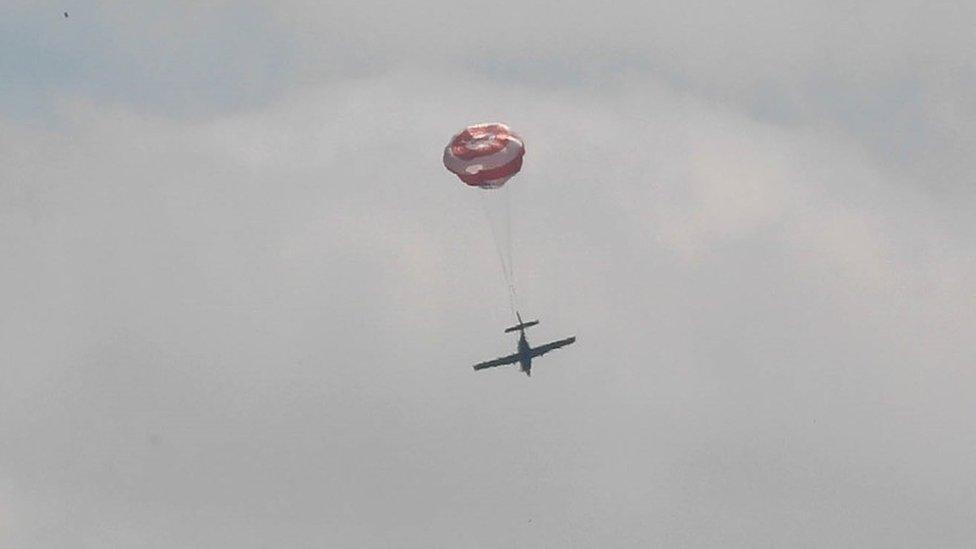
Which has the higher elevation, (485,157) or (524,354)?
(485,157)

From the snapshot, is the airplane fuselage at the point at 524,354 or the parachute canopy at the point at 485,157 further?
the airplane fuselage at the point at 524,354

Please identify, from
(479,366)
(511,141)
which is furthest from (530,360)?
(511,141)

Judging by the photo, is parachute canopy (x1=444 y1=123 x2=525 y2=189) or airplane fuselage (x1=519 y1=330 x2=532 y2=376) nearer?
parachute canopy (x1=444 y1=123 x2=525 y2=189)

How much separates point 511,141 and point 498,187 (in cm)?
365

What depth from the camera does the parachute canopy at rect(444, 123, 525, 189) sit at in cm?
15262

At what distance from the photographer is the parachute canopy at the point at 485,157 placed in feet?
501

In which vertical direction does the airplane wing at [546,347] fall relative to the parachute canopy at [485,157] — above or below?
below

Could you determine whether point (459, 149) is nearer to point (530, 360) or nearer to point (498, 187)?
point (498, 187)

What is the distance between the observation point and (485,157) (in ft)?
501

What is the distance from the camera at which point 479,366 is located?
16025 centimetres

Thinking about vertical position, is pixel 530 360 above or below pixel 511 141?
below

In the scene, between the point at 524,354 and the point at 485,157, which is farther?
the point at 524,354

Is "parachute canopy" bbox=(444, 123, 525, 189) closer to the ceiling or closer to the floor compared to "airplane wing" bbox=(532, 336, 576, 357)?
closer to the ceiling

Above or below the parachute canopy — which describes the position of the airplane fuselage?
below
